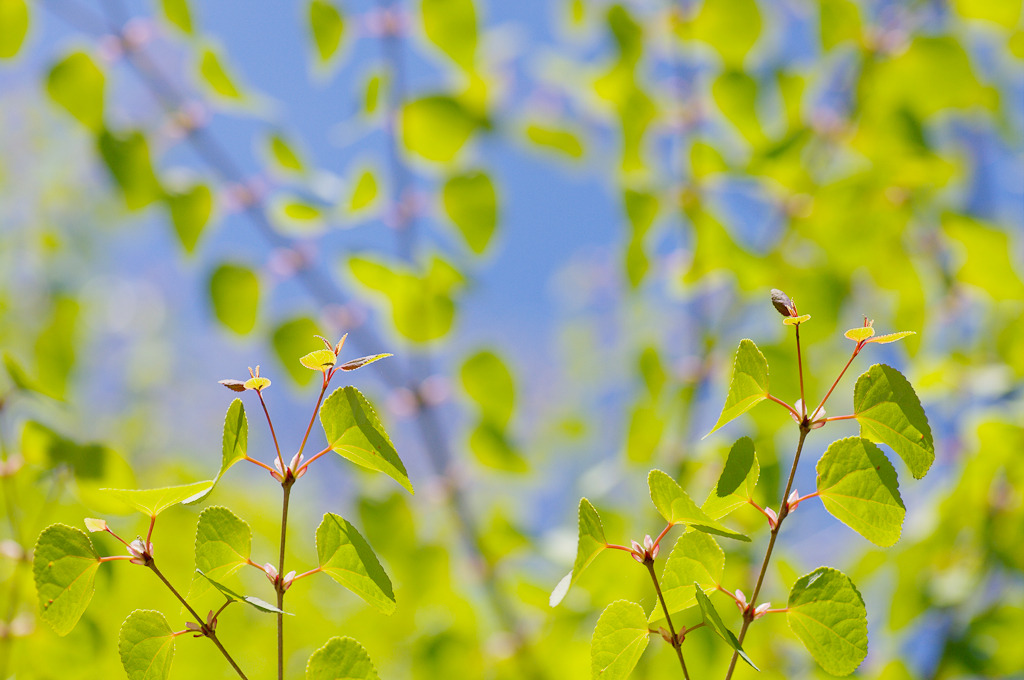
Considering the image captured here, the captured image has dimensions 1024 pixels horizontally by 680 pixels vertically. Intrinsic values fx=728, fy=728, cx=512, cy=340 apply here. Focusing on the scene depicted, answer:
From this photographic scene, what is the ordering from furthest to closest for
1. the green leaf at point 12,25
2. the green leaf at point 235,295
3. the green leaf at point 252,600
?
1. the green leaf at point 235,295
2. the green leaf at point 12,25
3. the green leaf at point 252,600

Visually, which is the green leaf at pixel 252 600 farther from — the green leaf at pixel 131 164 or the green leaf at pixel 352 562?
the green leaf at pixel 131 164

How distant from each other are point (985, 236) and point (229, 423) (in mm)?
733

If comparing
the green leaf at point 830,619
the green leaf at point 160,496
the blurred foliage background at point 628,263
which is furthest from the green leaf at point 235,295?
the green leaf at point 830,619

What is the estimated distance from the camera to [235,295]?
2.40 ft

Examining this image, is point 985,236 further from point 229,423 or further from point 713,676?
point 229,423

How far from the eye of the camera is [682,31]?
72cm

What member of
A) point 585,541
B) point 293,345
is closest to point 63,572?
point 585,541

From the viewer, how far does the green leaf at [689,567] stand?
0.79 feet

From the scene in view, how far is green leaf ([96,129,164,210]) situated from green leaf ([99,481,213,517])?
53 cm

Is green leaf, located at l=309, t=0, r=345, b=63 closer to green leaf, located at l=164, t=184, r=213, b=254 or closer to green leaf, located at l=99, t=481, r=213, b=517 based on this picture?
green leaf, located at l=164, t=184, r=213, b=254

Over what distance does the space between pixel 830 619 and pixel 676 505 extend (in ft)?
0.22

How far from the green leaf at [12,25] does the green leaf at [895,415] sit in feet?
2.39

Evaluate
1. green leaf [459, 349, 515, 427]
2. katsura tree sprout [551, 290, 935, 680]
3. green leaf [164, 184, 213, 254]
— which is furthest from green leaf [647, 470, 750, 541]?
green leaf [164, 184, 213, 254]

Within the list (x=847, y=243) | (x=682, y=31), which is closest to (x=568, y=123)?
(x=682, y=31)
